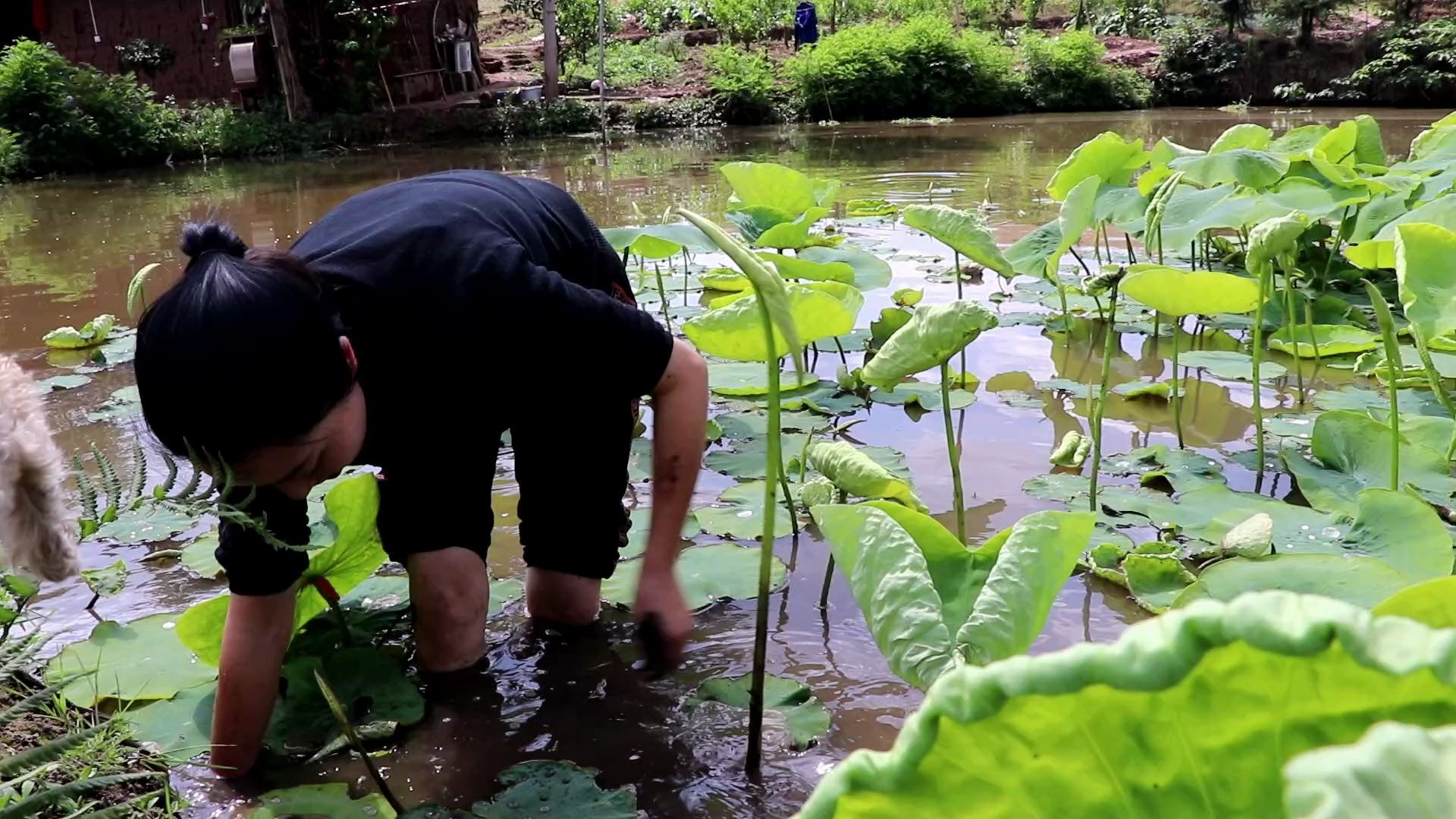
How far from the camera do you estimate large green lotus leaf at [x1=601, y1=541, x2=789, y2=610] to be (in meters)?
1.93

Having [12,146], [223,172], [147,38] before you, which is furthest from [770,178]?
[147,38]

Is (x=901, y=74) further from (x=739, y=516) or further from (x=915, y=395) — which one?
(x=739, y=516)

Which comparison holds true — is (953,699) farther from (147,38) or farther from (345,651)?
(147,38)

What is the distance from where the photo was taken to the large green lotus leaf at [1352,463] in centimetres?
203

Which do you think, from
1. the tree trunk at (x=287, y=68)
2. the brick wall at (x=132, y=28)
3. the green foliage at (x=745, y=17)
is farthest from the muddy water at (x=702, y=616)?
the green foliage at (x=745, y=17)

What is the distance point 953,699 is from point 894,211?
17.5 feet

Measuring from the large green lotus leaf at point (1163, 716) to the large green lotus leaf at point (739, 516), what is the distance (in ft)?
5.39

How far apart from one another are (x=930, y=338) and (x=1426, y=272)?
0.89 metres

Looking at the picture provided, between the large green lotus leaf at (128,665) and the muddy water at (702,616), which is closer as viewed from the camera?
the muddy water at (702,616)

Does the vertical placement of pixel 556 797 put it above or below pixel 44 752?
Answer: below

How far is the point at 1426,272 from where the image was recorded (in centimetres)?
186

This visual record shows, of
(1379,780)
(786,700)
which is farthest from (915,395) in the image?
(1379,780)

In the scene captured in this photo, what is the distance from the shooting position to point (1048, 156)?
29.7 feet

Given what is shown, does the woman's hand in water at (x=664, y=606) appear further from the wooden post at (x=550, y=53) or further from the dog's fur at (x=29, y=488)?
the wooden post at (x=550, y=53)
